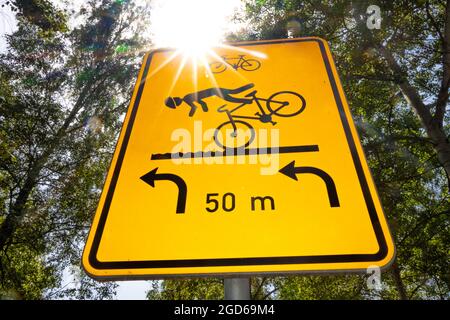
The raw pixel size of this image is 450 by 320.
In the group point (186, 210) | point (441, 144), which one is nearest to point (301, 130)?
point (186, 210)

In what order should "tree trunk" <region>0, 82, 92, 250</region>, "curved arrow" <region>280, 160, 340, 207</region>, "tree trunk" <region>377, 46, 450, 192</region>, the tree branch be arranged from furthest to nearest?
"tree trunk" <region>0, 82, 92, 250</region> < the tree branch < "tree trunk" <region>377, 46, 450, 192</region> < "curved arrow" <region>280, 160, 340, 207</region>

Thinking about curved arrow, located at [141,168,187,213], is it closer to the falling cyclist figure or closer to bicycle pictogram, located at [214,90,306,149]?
bicycle pictogram, located at [214,90,306,149]

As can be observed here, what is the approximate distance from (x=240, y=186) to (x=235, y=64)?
0.82 meters

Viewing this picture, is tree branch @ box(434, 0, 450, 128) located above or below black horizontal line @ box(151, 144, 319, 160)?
above

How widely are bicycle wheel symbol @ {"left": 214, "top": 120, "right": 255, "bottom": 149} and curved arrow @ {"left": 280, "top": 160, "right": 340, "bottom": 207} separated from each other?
0.62 ft

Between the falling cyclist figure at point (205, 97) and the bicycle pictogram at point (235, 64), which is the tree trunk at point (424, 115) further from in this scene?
the falling cyclist figure at point (205, 97)

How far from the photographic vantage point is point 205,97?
54.5 inches

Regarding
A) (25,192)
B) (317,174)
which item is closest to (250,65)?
(317,174)

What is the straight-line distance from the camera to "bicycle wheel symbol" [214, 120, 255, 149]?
115 centimetres

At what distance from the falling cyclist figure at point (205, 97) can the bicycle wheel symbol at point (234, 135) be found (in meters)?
0.16

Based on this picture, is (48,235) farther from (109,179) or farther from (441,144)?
(441,144)

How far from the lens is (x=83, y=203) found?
10070 mm

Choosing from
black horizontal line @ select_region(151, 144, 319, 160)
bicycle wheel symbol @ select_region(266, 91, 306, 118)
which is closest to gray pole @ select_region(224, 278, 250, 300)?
black horizontal line @ select_region(151, 144, 319, 160)

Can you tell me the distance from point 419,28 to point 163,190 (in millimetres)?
7946
